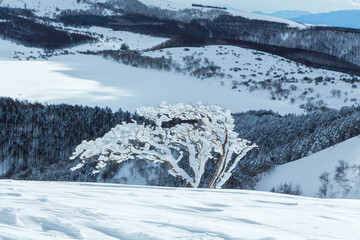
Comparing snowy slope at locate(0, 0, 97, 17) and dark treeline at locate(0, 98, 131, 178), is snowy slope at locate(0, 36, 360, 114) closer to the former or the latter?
dark treeline at locate(0, 98, 131, 178)

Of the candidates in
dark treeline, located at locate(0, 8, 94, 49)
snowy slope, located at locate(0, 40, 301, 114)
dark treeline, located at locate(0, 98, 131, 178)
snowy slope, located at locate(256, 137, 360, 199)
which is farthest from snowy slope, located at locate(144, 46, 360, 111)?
dark treeline, located at locate(0, 8, 94, 49)

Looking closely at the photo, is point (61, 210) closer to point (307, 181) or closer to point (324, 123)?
point (307, 181)

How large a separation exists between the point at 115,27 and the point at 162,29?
21281 millimetres

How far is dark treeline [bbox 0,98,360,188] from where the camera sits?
830 inches

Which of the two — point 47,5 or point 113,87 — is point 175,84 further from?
point 47,5

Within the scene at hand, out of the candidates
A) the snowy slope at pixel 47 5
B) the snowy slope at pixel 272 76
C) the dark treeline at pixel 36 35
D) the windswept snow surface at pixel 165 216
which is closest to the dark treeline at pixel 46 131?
the snowy slope at pixel 272 76

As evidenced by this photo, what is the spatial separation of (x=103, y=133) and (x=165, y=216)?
27.0m

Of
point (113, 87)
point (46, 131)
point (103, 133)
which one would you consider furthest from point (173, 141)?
point (113, 87)

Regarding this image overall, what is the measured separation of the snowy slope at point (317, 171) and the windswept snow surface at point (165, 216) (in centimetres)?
1097

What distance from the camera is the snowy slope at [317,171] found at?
15256 millimetres

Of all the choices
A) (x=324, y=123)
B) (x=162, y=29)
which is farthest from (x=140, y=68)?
(x=162, y=29)

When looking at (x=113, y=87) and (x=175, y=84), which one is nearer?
(x=113, y=87)

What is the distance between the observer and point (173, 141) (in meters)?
10.6

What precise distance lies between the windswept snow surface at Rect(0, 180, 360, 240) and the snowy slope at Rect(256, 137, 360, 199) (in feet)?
36.0
